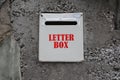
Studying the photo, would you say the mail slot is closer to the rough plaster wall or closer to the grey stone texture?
the rough plaster wall

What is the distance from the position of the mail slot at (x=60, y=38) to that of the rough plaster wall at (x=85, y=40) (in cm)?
4

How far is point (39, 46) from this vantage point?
2211 millimetres

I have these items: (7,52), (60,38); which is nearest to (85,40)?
(60,38)

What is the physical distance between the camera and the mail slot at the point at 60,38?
220cm

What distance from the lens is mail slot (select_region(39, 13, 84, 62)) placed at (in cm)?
220

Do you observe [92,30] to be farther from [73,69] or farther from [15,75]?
[15,75]

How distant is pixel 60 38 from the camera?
2.21m

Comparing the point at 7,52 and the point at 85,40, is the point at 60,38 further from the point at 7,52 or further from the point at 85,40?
the point at 7,52

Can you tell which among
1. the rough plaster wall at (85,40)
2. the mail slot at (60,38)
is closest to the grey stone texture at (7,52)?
the rough plaster wall at (85,40)

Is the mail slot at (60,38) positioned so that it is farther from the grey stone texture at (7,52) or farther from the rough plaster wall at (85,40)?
the grey stone texture at (7,52)

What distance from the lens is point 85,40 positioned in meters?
2.23

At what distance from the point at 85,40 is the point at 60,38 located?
6.0 inches

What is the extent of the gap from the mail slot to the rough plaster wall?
35 mm

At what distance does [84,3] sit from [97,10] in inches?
3.5
